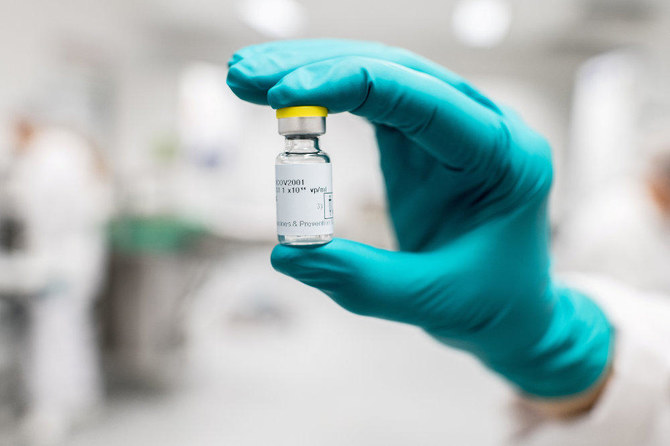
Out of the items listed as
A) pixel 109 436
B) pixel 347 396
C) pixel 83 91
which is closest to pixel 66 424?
pixel 109 436

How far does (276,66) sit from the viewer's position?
1.86 feet

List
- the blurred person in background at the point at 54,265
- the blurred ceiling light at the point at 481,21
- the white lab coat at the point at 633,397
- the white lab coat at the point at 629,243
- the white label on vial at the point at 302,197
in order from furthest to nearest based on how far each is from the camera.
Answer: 1. the blurred ceiling light at the point at 481,21
2. the blurred person in background at the point at 54,265
3. the white lab coat at the point at 629,243
4. the white lab coat at the point at 633,397
5. the white label on vial at the point at 302,197

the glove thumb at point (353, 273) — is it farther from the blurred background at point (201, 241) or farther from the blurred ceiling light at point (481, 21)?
the blurred ceiling light at point (481, 21)

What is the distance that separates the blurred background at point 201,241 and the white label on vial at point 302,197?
1.98 ft

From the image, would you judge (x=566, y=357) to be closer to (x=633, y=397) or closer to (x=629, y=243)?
(x=633, y=397)

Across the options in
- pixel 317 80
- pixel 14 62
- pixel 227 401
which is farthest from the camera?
pixel 14 62

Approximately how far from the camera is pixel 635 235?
58.1 inches

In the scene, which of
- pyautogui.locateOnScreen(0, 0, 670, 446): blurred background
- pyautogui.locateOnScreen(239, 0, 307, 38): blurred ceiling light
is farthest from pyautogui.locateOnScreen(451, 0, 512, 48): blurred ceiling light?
pyautogui.locateOnScreen(239, 0, 307, 38): blurred ceiling light

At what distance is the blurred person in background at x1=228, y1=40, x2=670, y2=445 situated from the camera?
54 cm

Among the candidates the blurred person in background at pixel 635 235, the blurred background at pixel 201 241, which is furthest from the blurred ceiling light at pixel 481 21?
the blurred person in background at pixel 635 235

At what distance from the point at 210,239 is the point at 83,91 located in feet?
5.44

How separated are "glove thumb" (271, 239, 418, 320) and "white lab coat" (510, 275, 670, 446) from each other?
35cm

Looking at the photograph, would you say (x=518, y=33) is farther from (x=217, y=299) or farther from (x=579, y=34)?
(x=217, y=299)

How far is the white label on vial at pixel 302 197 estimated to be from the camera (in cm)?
51
